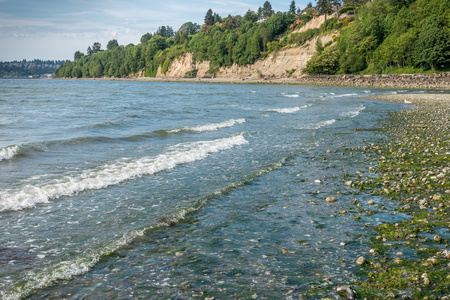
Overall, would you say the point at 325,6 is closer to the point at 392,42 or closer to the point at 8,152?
the point at 392,42

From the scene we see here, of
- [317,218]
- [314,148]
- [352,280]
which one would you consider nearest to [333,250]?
[352,280]

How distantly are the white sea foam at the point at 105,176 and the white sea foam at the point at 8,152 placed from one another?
15.5ft

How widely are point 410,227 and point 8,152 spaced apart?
15796 millimetres

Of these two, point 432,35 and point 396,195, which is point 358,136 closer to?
point 396,195

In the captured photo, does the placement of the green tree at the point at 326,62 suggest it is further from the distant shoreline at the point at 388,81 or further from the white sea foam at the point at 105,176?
the white sea foam at the point at 105,176

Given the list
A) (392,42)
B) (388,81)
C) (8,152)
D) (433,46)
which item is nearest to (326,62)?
(392,42)

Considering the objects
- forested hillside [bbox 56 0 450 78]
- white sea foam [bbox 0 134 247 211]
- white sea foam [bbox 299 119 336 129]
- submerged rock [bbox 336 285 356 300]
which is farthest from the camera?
forested hillside [bbox 56 0 450 78]

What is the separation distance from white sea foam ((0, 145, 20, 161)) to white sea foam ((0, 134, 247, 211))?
4732mm

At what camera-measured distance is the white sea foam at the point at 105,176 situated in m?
9.62

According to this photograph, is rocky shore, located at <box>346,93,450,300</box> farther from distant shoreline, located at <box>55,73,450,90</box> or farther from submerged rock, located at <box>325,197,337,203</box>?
distant shoreline, located at <box>55,73,450,90</box>

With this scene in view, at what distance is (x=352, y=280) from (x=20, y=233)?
696 centimetres

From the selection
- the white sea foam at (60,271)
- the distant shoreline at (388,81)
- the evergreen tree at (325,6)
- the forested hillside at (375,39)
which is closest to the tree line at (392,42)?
the forested hillside at (375,39)

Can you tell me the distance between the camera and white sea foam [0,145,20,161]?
1477cm

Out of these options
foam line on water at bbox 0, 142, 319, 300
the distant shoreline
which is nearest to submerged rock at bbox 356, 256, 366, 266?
foam line on water at bbox 0, 142, 319, 300
